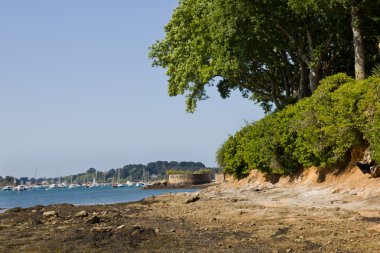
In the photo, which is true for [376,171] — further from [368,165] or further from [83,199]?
[83,199]

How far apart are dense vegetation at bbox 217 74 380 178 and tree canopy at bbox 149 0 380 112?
4546 millimetres

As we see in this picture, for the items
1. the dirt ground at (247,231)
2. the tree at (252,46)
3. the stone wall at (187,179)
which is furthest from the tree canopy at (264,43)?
the stone wall at (187,179)

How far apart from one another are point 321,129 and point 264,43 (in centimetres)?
1363

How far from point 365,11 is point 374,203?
1729 centimetres

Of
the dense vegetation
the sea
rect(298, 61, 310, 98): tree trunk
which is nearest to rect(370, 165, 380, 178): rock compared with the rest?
the dense vegetation

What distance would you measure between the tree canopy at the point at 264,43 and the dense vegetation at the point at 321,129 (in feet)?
14.9

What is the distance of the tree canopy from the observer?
31984mm

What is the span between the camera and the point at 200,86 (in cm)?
4059

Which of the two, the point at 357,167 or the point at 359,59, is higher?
the point at 359,59

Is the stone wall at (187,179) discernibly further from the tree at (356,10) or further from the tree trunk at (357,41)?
the tree trunk at (357,41)

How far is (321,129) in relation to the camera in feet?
75.3

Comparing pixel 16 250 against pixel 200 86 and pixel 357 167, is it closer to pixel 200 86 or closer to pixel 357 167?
pixel 357 167

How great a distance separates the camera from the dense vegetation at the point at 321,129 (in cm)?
2097

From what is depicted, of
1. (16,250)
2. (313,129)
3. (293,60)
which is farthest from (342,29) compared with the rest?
(16,250)
